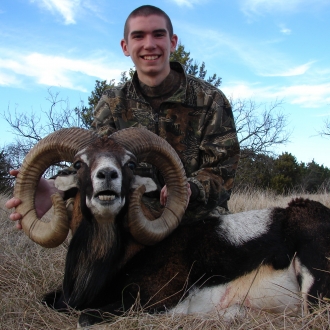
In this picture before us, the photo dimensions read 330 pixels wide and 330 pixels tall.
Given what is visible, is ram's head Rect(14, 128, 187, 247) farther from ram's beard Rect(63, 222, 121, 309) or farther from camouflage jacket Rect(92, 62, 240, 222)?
camouflage jacket Rect(92, 62, 240, 222)

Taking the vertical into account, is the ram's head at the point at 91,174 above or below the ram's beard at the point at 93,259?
above

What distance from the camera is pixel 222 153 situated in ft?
18.9

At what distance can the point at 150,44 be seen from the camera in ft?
18.8

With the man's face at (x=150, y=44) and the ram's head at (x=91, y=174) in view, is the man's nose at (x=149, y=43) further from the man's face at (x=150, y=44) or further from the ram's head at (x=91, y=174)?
the ram's head at (x=91, y=174)

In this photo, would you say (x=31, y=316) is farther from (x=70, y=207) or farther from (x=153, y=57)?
(x=153, y=57)

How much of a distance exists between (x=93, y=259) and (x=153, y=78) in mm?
2599

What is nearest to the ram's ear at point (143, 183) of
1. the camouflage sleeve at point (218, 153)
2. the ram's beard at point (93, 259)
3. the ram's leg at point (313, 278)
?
the ram's beard at point (93, 259)

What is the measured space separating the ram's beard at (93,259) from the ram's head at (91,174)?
7.1 inches

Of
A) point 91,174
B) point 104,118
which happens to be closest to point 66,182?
point 91,174

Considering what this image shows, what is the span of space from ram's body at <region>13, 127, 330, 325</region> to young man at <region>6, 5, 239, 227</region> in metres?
1.07

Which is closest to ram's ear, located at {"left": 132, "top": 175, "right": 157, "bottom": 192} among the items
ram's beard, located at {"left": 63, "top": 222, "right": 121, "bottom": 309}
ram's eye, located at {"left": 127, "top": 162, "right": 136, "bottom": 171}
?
ram's eye, located at {"left": 127, "top": 162, "right": 136, "bottom": 171}

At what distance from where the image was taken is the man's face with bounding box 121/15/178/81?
576 centimetres

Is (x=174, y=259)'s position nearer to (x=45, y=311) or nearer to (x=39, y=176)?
(x=45, y=311)

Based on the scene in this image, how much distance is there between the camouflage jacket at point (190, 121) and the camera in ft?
19.2
